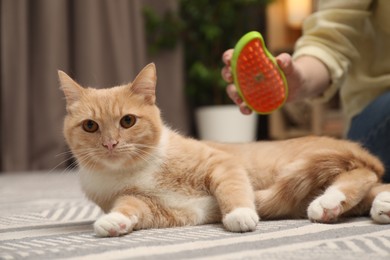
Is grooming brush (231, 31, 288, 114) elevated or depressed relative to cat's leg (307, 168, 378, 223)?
elevated

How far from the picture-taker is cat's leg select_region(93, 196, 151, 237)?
3.14 feet

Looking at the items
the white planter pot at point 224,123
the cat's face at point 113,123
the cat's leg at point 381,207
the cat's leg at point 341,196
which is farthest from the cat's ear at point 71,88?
the white planter pot at point 224,123

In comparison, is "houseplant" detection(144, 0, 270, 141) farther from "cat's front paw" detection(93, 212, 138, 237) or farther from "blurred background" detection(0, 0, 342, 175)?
"cat's front paw" detection(93, 212, 138, 237)

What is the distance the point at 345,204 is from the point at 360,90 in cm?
70

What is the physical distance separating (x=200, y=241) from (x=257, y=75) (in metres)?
0.50

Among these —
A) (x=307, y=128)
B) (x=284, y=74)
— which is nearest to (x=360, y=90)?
(x=284, y=74)

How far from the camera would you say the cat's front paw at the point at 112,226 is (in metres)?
0.96

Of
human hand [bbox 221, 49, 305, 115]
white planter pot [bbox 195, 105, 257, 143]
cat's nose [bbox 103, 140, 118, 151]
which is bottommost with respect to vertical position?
white planter pot [bbox 195, 105, 257, 143]

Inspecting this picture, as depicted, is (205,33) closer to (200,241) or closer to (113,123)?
(113,123)

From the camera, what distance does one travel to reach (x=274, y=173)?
1.21 m

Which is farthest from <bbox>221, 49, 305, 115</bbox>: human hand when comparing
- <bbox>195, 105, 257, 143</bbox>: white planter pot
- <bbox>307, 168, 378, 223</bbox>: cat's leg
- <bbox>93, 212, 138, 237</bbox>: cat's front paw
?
<bbox>195, 105, 257, 143</bbox>: white planter pot

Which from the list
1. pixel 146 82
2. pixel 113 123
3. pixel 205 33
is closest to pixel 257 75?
pixel 146 82

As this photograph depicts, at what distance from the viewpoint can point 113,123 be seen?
3.56ft

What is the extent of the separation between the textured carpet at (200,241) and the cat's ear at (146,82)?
12.7 inches
